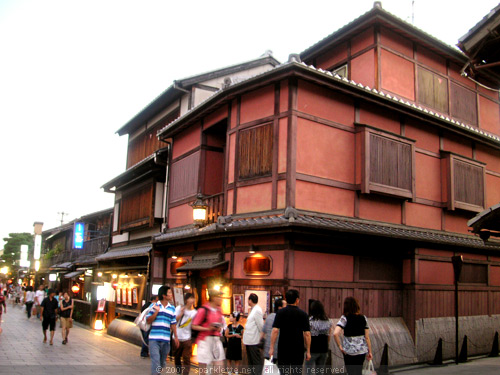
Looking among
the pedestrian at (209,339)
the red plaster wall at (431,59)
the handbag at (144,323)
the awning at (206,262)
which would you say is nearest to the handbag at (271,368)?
the pedestrian at (209,339)

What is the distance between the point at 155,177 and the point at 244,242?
8.37 meters

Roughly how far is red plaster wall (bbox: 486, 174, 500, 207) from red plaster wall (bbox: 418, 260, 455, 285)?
325 cm

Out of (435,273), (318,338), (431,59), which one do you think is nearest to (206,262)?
(318,338)

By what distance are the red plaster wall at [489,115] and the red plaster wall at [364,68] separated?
5.88 meters

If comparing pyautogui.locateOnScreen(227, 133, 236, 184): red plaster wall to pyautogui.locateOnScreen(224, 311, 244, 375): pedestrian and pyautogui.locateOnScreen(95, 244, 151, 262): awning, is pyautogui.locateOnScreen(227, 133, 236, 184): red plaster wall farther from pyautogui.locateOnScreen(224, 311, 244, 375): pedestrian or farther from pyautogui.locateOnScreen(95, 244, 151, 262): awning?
pyautogui.locateOnScreen(95, 244, 151, 262): awning

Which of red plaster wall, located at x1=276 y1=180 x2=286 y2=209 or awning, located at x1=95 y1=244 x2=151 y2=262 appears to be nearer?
red plaster wall, located at x1=276 y1=180 x2=286 y2=209

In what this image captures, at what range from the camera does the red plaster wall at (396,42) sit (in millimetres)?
16344

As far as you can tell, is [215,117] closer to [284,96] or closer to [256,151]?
[256,151]

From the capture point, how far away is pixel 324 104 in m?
13.5

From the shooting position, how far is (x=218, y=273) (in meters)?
14.3

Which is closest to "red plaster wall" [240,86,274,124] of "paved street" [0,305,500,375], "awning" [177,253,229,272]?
"awning" [177,253,229,272]

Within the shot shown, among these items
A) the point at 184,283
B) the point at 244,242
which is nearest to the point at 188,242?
the point at 184,283

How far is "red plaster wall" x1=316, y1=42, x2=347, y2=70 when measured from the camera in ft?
57.6

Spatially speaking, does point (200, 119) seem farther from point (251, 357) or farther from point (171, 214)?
point (251, 357)
